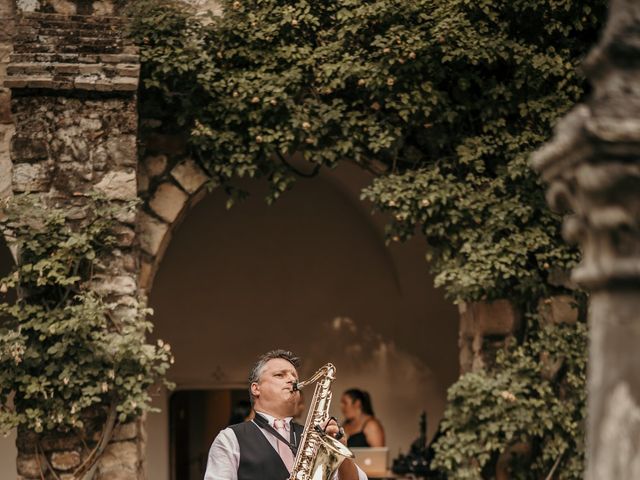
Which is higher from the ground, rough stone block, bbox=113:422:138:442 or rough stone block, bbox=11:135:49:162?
rough stone block, bbox=11:135:49:162

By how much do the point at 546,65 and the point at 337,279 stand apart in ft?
10.8

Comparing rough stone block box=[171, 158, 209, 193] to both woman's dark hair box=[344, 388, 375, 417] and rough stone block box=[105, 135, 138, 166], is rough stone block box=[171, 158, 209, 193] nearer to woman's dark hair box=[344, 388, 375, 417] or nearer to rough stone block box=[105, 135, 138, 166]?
rough stone block box=[105, 135, 138, 166]

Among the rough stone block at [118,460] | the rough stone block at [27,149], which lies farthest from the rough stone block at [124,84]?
the rough stone block at [118,460]

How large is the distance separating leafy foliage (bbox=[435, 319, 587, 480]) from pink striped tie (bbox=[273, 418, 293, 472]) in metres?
2.60

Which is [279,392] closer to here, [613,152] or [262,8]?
[613,152]

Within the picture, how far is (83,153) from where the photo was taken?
6.59m

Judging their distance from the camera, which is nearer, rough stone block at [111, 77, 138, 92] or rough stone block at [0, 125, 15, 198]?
rough stone block at [111, 77, 138, 92]

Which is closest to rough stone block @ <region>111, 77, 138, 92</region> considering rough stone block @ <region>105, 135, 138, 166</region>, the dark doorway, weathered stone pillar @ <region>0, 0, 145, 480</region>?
weathered stone pillar @ <region>0, 0, 145, 480</region>

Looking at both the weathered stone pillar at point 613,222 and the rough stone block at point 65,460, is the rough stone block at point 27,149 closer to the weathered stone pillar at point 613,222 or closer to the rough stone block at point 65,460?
the rough stone block at point 65,460

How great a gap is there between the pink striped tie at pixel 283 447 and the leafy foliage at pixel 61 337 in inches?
72.5

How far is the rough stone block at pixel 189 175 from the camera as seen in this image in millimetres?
7328

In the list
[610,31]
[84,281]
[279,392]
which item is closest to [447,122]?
[84,281]

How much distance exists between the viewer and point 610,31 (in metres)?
1.86

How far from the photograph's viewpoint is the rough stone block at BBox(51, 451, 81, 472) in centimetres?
643
